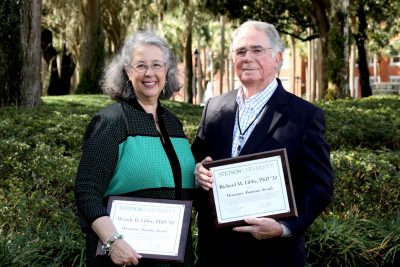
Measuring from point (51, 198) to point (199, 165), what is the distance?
116 inches

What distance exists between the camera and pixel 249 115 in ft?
11.6

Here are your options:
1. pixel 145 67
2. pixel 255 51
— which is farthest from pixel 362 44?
pixel 145 67

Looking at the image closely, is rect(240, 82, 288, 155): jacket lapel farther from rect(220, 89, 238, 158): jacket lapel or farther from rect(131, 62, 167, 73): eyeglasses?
rect(131, 62, 167, 73): eyeglasses

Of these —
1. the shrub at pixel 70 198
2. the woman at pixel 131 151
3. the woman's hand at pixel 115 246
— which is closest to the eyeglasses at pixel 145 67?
the woman at pixel 131 151

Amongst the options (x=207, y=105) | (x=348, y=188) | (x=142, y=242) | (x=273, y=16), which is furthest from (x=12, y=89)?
(x=273, y=16)

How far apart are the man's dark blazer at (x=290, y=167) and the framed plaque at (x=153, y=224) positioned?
0.37 m

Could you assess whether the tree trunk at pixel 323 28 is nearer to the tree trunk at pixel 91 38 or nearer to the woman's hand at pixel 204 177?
the tree trunk at pixel 91 38

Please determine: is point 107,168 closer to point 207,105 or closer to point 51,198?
point 207,105

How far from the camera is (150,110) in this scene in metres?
3.43

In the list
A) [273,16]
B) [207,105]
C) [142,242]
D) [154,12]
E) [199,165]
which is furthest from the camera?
[154,12]

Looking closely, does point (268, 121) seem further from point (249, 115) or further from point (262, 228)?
point (262, 228)

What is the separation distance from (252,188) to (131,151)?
1.93 ft

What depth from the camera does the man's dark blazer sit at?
10.9 ft

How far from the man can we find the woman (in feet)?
0.50
